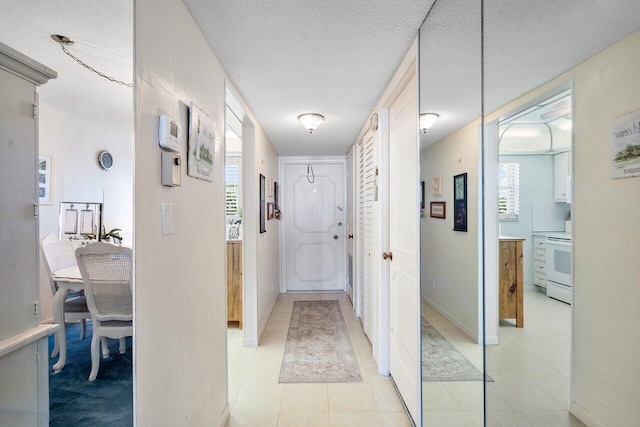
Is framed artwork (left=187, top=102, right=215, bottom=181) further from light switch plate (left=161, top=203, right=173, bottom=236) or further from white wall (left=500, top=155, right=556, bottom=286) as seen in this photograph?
white wall (left=500, top=155, right=556, bottom=286)

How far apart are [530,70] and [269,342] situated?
317 centimetres

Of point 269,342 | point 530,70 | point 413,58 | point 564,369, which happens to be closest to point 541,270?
point 564,369

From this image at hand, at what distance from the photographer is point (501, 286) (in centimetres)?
91

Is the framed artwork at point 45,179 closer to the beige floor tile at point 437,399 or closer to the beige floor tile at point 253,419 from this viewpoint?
the beige floor tile at point 437,399

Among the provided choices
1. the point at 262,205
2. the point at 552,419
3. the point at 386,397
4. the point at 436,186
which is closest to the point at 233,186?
the point at 262,205

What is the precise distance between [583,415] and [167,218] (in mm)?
1318

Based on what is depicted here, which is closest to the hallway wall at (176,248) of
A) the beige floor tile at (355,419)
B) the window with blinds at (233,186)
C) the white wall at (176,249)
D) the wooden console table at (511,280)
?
the white wall at (176,249)

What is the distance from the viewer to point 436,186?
4.85 feet

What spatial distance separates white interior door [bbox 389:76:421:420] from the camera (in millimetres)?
1846

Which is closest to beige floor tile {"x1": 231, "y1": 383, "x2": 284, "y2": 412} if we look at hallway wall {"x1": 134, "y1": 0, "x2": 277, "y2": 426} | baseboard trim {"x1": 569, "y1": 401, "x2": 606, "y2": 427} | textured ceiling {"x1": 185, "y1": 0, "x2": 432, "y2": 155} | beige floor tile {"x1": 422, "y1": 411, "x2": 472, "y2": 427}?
hallway wall {"x1": 134, "y1": 0, "x2": 277, "y2": 426}

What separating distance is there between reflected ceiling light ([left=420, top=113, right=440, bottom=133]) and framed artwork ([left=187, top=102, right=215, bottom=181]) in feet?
3.73

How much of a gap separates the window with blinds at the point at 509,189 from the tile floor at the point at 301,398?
5.66 feet

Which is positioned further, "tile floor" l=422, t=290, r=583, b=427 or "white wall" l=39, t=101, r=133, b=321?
"white wall" l=39, t=101, r=133, b=321

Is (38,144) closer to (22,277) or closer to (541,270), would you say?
(22,277)
